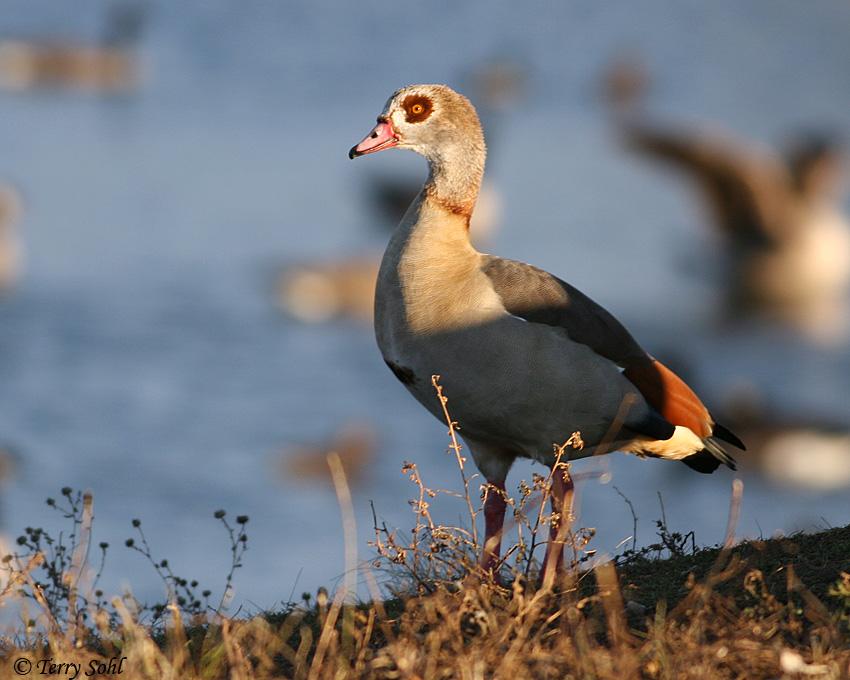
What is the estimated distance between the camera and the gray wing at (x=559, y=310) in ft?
14.8

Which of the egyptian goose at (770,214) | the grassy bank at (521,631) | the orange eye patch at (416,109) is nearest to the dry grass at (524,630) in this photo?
the grassy bank at (521,631)

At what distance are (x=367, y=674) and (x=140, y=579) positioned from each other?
298 inches

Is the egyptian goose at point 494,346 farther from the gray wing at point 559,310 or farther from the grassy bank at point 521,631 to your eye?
the grassy bank at point 521,631

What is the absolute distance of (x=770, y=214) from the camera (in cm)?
2064

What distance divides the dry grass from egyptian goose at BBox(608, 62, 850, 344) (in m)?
10.4

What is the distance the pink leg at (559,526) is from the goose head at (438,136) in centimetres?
130

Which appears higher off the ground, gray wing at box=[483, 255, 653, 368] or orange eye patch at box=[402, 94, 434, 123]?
orange eye patch at box=[402, 94, 434, 123]

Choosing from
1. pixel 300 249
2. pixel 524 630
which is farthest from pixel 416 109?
pixel 300 249

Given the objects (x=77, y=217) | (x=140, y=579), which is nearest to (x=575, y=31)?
(x=77, y=217)

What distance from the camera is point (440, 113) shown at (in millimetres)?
4910

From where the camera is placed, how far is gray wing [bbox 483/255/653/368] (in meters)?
4.51

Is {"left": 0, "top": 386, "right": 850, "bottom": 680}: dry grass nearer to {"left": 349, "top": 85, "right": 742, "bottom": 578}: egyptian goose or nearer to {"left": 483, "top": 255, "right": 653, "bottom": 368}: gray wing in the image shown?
{"left": 349, "top": 85, "right": 742, "bottom": 578}: egyptian goose

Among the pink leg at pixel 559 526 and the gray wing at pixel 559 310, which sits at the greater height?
the gray wing at pixel 559 310

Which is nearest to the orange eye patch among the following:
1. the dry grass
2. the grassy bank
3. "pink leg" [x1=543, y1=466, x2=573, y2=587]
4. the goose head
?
the goose head
